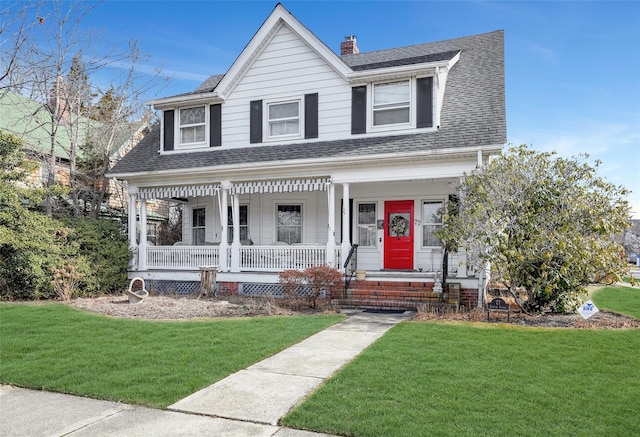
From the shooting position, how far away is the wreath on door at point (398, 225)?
13664 mm

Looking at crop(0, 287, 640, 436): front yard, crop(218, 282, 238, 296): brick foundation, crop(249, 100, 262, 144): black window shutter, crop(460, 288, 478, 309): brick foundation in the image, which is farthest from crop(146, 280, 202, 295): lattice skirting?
crop(460, 288, 478, 309): brick foundation

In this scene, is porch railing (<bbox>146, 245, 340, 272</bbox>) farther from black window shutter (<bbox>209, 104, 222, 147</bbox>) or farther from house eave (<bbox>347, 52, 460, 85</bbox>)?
house eave (<bbox>347, 52, 460, 85</bbox>)

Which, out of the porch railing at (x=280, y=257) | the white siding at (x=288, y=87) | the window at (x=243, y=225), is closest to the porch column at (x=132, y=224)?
the window at (x=243, y=225)

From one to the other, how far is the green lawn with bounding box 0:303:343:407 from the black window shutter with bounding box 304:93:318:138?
6.17m

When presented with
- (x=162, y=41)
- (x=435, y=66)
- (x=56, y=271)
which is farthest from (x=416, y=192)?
(x=162, y=41)

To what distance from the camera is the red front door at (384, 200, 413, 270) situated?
44.5 ft

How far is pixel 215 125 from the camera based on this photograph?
1477cm

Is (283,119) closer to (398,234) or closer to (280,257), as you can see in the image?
(280,257)

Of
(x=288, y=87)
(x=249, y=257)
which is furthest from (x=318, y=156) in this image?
(x=249, y=257)

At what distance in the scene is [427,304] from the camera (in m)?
10.4

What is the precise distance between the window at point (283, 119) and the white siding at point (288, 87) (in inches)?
11.2

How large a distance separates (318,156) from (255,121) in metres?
2.86

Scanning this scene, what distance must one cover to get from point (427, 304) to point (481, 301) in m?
1.38

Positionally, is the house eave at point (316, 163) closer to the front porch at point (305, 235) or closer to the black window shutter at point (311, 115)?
the front porch at point (305, 235)
